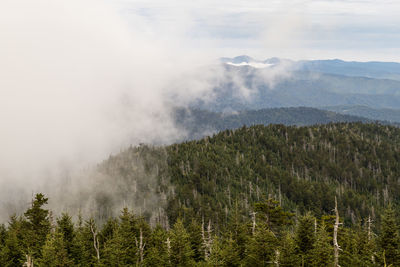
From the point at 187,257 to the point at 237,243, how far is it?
383 inches

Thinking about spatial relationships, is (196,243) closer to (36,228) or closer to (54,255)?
(54,255)

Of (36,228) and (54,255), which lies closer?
(54,255)

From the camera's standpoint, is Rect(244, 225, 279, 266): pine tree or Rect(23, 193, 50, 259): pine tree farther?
Rect(23, 193, 50, 259): pine tree

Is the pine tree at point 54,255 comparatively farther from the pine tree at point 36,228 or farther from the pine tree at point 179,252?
the pine tree at point 179,252

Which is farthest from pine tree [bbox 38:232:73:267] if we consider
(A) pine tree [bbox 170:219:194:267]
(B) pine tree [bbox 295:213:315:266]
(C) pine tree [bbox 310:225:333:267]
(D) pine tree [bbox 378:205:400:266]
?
(D) pine tree [bbox 378:205:400:266]

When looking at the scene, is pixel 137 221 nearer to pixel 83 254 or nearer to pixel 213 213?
pixel 83 254

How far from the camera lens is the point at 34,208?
6141cm

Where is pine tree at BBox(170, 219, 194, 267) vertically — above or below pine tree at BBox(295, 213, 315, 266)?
below

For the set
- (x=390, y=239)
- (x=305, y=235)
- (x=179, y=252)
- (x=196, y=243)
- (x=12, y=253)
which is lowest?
(x=196, y=243)

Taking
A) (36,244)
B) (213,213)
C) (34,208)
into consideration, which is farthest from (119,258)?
(213,213)

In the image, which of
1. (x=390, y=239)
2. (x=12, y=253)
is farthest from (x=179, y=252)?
(x=390, y=239)

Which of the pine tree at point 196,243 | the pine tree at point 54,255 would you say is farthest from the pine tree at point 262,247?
the pine tree at point 54,255

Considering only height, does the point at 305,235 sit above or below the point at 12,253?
above

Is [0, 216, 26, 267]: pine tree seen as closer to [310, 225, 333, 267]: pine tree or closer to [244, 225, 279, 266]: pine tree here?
[244, 225, 279, 266]: pine tree
